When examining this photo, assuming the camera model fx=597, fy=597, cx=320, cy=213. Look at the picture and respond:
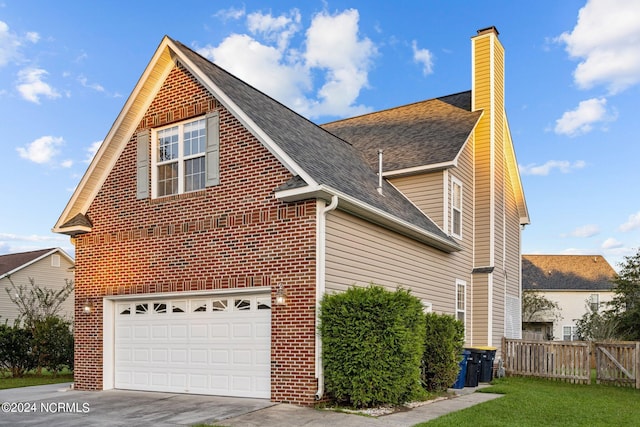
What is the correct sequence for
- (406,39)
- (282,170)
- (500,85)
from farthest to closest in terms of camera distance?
(500,85), (406,39), (282,170)

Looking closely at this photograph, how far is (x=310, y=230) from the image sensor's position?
11000 mm

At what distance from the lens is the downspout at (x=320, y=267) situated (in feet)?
35.2

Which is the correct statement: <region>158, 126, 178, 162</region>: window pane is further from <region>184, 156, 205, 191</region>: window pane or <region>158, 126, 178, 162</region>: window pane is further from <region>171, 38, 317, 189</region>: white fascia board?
<region>171, 38, 317, 189</region>: white fascia board

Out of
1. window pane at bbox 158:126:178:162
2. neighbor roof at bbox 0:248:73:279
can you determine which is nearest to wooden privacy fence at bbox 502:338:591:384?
window pane at bbox 158:126:178:162

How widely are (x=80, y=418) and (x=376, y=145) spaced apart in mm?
12450

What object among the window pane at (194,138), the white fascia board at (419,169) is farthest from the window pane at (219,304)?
the white fascia board at (419,169)

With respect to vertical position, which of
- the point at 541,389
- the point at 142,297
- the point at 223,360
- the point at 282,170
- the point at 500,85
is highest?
the point at 500,85

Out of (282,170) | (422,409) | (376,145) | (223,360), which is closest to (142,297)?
(223,360)

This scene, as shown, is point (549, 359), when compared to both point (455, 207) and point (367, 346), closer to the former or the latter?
point (455, 207)

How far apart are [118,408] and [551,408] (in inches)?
322

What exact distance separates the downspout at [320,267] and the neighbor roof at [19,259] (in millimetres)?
31238

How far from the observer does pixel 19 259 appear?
39344mm

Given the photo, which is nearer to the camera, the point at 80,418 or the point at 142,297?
the point at 80,418

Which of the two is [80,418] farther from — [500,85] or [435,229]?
[500,85]
